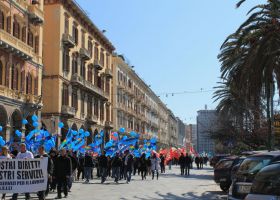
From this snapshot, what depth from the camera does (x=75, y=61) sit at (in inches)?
1928

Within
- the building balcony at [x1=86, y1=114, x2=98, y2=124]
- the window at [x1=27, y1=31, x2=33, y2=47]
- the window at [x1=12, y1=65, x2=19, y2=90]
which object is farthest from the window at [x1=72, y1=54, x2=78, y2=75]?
the window at [x1=12, y1=65, x2=19, y2=90]

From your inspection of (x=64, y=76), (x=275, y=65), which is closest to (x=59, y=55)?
(x=64, y=76)

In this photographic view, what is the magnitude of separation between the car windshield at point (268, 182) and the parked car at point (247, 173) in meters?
4.15

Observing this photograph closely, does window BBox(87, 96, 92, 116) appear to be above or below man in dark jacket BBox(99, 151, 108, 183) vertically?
above

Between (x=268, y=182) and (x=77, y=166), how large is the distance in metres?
18.2

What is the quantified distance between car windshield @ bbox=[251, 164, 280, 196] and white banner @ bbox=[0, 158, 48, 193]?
7.48 m

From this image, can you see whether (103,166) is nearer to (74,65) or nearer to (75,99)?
(75,99)

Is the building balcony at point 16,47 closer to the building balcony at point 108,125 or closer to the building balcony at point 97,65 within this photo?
the building balcony at point 97,65

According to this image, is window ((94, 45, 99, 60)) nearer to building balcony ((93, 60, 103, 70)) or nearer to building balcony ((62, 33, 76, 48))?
building balcony ((93, 60, 103, 70))

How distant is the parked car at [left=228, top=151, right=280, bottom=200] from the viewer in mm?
11726

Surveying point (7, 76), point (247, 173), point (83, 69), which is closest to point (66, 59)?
point (83, 69)

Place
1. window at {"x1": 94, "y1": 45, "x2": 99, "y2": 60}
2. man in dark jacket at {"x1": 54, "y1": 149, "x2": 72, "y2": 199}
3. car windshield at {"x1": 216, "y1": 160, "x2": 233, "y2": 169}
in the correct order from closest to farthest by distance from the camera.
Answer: man in dark jacket at {"x1": 54, "y1": 149, "x2": 72, "y2": 199} < car windshield at {"x1": 216, "y1": 160, "x2": 233, "y2": 169} < window at {"x1": 94, "y1": 45, "x2": 99, "y2": 60}

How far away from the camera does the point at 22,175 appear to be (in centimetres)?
1312

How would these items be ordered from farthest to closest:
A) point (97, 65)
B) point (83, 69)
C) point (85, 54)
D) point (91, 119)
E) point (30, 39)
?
point (97, 65), point (91, 119), point (83, 69), point (85, 54), point (30, 39)
